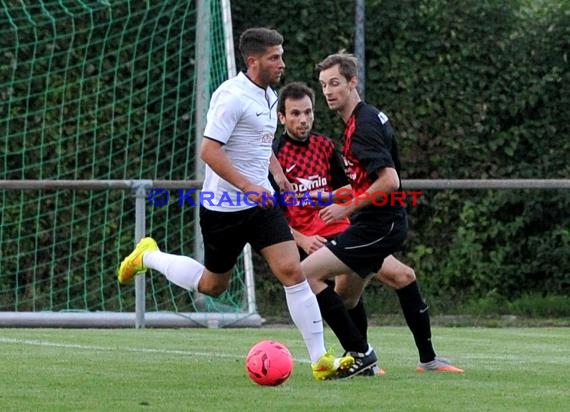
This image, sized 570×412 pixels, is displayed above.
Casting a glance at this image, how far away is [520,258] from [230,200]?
24.0 feet

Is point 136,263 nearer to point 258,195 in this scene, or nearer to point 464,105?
point 258,195

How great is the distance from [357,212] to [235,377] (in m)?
1.11

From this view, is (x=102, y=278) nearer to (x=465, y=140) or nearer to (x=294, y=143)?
(x=465, y=140)

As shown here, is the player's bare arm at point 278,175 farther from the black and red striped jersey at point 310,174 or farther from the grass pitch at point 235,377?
the grass pitch at point 235,377

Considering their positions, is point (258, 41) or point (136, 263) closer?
point (258, 41)

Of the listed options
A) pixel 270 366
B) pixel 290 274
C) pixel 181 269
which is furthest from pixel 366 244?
pixel 181 269

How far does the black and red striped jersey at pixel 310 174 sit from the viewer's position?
877 cm

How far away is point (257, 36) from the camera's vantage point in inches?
292

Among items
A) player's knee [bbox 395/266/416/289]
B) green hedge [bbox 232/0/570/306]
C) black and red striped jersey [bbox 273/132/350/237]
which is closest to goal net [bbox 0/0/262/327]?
green hedge [bbox 232/0/570/306]

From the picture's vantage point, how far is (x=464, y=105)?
1434cm

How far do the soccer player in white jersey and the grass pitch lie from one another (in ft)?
1.07

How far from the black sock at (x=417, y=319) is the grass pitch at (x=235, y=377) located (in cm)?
18

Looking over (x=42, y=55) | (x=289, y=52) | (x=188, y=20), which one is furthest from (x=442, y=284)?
(x=42, y=55)

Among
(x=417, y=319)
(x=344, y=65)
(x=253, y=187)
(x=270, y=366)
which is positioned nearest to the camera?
(x=270, y=366)
